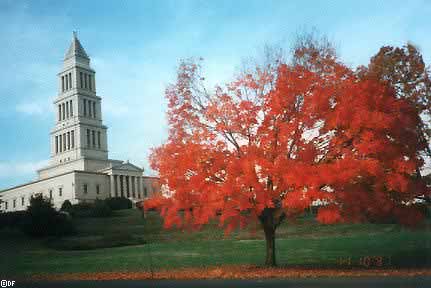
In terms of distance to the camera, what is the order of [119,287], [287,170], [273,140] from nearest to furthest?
[119,287]
[287,170]
[273,140]

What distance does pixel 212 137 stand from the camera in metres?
21.8

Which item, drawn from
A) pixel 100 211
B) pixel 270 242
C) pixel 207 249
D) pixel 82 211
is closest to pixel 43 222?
pixel 207 249

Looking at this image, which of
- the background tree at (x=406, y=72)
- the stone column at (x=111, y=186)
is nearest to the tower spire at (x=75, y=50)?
the stone column at (x=111, y=186)

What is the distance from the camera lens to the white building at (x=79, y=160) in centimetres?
10334

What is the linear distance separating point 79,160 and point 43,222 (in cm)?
6610

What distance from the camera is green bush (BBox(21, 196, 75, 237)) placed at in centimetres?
4766

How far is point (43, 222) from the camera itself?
48.1 m

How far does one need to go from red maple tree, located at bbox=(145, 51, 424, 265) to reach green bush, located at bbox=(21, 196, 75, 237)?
29.2 metres

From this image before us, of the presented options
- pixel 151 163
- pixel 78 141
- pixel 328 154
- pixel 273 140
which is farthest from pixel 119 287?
pixel 78 141

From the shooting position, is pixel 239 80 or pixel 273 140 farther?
pixel 239 80

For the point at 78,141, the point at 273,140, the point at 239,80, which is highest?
the point at 78,141

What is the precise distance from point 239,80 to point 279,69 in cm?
189

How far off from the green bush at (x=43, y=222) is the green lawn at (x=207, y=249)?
4.13ft

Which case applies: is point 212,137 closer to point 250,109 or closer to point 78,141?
point 250,109
